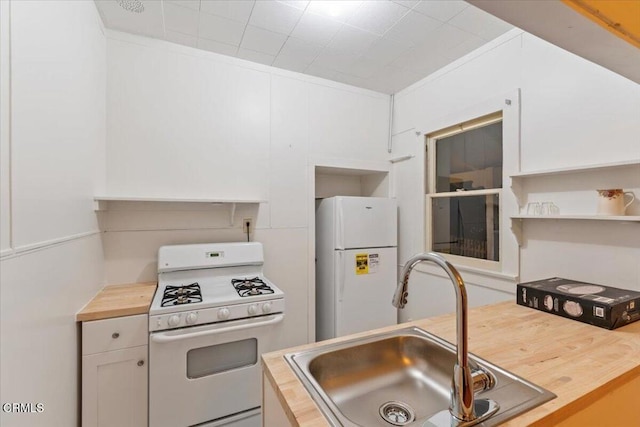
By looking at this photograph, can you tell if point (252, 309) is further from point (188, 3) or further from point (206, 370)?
point (188, 3)

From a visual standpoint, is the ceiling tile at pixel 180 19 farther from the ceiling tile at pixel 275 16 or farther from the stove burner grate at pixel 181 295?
the stove burner grate at pixel 181 295

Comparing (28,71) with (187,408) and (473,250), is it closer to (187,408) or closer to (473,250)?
(187,408)

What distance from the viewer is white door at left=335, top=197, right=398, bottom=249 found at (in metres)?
2.51

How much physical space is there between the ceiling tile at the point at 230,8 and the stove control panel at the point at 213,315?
183 centimetres

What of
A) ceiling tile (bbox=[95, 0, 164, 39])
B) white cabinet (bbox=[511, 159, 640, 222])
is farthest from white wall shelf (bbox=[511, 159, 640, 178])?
ceiling tile (bbox=[95, 0, 164, 39])

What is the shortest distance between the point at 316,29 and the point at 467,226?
6.24ft

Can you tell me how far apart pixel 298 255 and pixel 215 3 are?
76.1 inches

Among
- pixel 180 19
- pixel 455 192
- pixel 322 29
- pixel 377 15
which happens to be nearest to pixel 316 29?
pixel 322 29

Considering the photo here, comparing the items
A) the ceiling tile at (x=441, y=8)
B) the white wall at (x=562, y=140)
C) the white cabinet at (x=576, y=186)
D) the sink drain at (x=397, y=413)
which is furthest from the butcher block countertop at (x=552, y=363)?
the ceiling tile at (x=441, y=8)

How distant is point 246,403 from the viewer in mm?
1782

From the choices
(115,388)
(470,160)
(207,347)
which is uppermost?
(470,160)

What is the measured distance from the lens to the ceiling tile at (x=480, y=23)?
70.4 inches

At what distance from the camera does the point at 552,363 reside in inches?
37.1

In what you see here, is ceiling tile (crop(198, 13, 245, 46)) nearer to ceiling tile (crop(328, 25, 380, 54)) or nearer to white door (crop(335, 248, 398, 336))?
ceiling tile (crop(328, 25, 380, 54))
